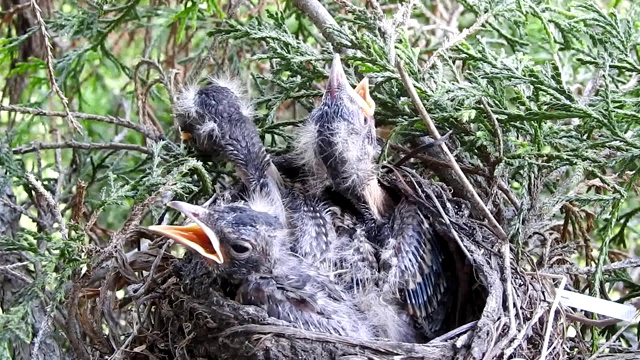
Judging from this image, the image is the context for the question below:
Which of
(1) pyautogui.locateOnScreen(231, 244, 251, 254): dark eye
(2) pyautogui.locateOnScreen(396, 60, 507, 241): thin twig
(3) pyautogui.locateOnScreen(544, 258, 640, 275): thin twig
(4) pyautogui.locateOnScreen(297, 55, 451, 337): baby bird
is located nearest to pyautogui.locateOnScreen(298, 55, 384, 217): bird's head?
(4) pyautogui.locateOnScreen(297, 55, 451, 337): baby bird

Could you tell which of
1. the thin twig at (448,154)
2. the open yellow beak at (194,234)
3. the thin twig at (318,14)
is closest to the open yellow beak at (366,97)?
the thin twig at (318,14)

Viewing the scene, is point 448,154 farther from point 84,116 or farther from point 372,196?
point 84,116

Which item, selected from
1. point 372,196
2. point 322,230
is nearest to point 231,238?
point 322,230

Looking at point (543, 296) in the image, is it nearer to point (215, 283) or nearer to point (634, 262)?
point (634, 262)

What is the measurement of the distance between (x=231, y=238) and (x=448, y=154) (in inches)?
18.1

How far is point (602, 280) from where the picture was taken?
175cm

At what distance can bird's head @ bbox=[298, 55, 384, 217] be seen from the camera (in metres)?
1.79

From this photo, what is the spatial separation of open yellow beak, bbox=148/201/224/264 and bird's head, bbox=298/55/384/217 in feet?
1.21

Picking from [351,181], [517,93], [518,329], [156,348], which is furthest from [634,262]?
[156,348]

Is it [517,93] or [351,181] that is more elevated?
[517,93]

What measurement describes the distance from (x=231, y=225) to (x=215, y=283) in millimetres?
132

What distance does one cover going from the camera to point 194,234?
5.21 feet

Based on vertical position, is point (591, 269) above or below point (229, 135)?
below

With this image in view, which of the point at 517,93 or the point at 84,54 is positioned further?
the point at 84,54
